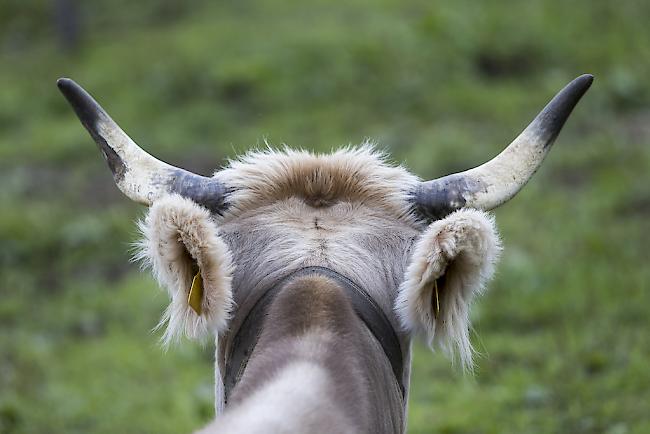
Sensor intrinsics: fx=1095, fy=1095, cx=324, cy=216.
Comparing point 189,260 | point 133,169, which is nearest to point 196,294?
point 189,260

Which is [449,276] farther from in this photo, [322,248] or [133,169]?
[133,169]

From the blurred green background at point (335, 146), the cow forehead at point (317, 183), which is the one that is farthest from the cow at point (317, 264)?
the blurred green background at point (335, 146)

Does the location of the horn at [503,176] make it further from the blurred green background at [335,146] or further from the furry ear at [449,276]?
the blurred green background at [335,146]

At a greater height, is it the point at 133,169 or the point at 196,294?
the point at 133,169

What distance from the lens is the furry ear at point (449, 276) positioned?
11.1 ft

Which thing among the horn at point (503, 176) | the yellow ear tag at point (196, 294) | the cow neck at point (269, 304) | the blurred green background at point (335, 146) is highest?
the blurred green background at point (335, 146)

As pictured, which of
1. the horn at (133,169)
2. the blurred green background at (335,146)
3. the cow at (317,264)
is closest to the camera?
the cow at (317,264)

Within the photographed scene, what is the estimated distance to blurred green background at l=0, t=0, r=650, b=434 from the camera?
7770mm

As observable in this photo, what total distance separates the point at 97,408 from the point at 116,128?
447 centimetres

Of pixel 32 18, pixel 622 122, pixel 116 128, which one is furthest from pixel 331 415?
pixel 32 18

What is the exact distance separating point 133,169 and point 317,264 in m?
0.90

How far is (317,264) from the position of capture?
11.5 ft

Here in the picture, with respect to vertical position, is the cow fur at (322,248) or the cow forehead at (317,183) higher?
the cow forehead at (317,183)

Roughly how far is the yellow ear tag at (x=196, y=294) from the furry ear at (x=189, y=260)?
2cm
